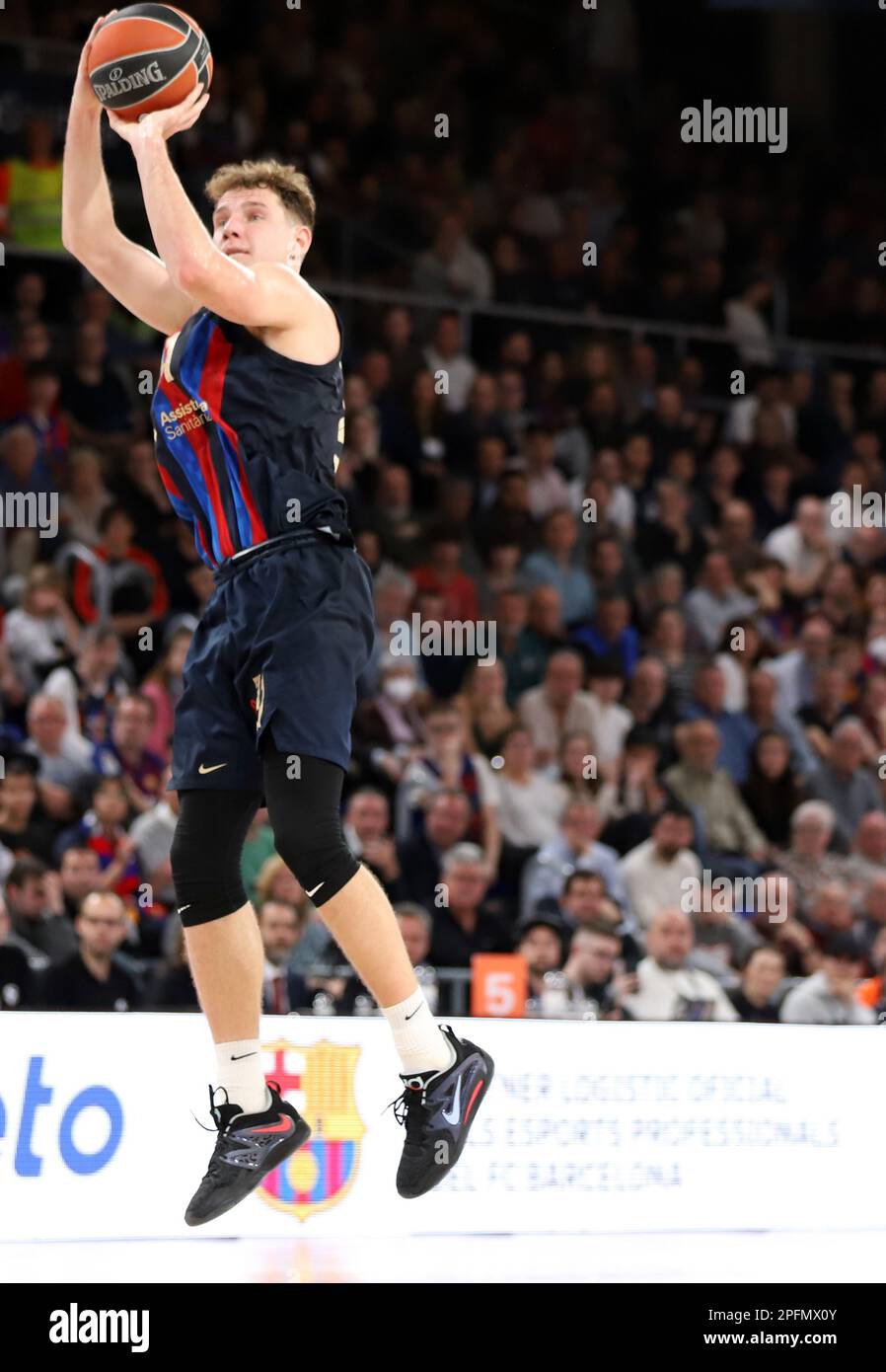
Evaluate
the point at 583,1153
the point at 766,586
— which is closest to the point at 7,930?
the point at 583,1153

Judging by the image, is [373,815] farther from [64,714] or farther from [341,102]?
[341,102]

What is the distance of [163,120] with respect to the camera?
15.7 ft

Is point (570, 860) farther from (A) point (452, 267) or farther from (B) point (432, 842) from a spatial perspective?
(A) point (452, 267)

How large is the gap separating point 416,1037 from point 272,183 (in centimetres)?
234

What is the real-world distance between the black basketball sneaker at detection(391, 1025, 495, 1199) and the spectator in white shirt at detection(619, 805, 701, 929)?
5600 mm

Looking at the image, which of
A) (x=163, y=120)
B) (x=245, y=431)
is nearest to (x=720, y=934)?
(x=245, y=431)

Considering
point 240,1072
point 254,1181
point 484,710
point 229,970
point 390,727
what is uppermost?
point 484,710

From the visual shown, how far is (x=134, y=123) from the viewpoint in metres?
4.86

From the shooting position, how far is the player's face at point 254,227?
511cm

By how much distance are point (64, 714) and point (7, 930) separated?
159cm

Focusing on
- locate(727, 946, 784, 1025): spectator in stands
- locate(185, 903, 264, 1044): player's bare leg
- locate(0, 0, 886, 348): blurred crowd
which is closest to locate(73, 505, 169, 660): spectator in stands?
locate(0, 0, 886, 348): blurred crowd

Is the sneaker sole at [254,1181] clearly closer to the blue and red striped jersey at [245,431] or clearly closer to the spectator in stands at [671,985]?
the blue and red striped jersey at [245,431]

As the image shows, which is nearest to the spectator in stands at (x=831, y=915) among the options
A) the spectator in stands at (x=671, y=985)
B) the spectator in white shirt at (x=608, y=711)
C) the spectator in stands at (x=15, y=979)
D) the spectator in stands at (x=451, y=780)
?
the spectator in stands at (x=671, y=985)

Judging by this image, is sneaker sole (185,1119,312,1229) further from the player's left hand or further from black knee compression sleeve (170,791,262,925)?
the player's left hand
